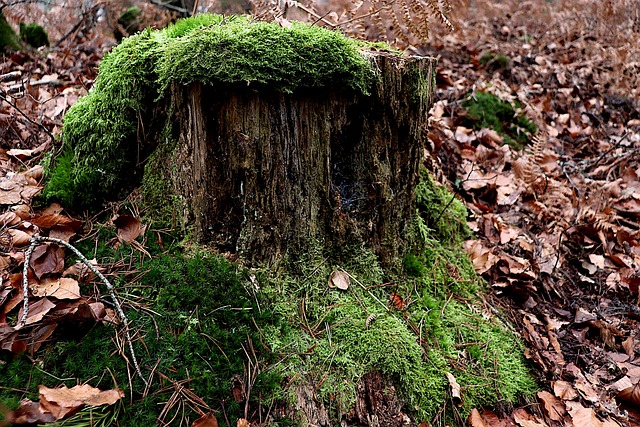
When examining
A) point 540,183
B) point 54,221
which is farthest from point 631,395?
point 54,221

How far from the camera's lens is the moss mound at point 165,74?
2.15 m

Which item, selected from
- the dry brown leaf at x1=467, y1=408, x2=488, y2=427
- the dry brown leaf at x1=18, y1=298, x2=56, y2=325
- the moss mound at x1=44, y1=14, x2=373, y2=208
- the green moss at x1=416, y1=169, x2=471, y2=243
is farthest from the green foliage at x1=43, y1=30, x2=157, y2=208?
the dry brown leaf at x1=467, y1=408, x2=488, y2=427

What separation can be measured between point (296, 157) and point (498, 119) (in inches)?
146

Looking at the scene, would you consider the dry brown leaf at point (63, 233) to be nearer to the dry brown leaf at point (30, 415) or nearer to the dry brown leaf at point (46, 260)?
the dry brown leaf at point (46, 260)

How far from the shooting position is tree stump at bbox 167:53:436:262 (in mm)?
2334

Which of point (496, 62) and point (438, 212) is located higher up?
point (496, 62)

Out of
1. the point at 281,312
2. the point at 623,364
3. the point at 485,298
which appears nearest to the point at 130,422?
the point at 281,312

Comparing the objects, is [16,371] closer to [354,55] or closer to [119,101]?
[119,101]

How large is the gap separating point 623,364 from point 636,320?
576mm

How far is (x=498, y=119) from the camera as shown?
531cm

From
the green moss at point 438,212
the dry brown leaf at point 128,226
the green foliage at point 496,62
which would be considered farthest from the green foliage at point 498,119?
the dry brown leaf at point 128,226

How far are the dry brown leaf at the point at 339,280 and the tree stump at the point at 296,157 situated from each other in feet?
0.60

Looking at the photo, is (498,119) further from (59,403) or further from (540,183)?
(59,403)

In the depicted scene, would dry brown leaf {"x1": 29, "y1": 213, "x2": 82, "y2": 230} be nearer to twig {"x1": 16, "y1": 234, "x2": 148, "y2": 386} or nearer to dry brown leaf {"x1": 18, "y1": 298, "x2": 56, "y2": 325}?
twig {"x1": 16, "y1": 234, "x2": 148, "y2": 386}
